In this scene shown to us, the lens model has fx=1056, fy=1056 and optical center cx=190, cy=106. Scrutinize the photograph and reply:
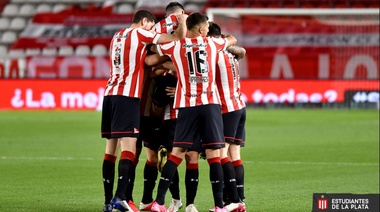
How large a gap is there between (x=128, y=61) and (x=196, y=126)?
935 mm

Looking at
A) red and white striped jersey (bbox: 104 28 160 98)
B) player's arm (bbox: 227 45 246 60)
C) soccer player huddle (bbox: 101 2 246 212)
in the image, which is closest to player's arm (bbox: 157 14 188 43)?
soccer player huddle (bbox: 101 2 246 212)

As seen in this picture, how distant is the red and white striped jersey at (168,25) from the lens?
1029cm

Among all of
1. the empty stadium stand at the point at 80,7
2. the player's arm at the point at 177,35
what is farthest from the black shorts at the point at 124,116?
the empty stadium stand at the point at 80,7

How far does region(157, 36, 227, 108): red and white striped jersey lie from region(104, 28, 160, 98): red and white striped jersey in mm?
413

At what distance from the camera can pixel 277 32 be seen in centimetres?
3164

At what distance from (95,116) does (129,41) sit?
16.1 metres

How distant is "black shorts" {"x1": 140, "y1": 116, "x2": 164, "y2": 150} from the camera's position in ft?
34.2

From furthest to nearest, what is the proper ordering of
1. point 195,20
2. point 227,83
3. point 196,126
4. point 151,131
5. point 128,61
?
point 151,131
point 227,83
point 128,61
point 196,126
point 195,20

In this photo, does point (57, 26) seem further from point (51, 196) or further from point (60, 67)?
point (51, 196)

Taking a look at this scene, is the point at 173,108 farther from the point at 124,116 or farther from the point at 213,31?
the point at 213,31

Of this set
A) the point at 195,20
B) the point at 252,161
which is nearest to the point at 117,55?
the point at 195,20

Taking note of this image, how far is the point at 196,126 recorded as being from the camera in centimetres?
956

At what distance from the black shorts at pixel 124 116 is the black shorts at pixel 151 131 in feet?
1.68

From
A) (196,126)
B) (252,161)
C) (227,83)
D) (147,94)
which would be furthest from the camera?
Result: (252,161)
